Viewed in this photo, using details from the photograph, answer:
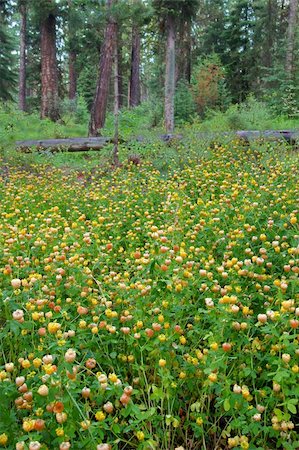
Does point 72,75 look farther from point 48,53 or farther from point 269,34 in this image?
point 269,34

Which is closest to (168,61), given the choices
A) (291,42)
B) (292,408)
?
(291,42)

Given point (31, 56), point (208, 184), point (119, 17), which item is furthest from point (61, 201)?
point (31, 56)

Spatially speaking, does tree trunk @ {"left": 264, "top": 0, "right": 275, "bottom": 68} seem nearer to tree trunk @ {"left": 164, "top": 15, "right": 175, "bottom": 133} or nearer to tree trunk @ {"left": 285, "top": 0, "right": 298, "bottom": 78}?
tree trunk @ {"left": 285, "top": 0, "right": 298, "bottom": 78}

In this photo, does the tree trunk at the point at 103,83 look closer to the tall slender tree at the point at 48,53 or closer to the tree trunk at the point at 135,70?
the tall slender tree at the point at 48,53

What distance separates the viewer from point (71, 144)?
10.0m

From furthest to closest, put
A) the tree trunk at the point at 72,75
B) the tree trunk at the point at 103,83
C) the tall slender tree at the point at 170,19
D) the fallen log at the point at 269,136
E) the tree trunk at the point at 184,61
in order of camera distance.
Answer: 1. the tree trunk at the point at 72,75
2. the tree trunk at the point at 184,61
3. the tall slender tree at the point at 170,19
4. the tree trunk at the point at 103,83
5. the fallen log at the point at 269,136

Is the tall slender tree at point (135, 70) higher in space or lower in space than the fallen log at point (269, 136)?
higher

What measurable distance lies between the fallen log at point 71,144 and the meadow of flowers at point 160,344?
639 centimetres

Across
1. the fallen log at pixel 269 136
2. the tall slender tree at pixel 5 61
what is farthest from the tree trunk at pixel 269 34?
the fallen log at pixel 269 136

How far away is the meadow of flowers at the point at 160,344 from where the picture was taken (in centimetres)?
161

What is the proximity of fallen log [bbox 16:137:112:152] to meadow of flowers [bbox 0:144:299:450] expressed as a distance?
6393 millimetres

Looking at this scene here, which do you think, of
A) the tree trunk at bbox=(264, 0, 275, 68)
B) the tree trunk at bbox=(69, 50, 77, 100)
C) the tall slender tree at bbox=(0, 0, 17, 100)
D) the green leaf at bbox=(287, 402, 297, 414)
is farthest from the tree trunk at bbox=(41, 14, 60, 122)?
the green leaf at bbox=(287, 402, 297, 414)

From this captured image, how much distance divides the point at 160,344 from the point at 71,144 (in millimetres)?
8675

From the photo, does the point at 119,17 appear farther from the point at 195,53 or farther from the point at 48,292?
the point at 195,53
